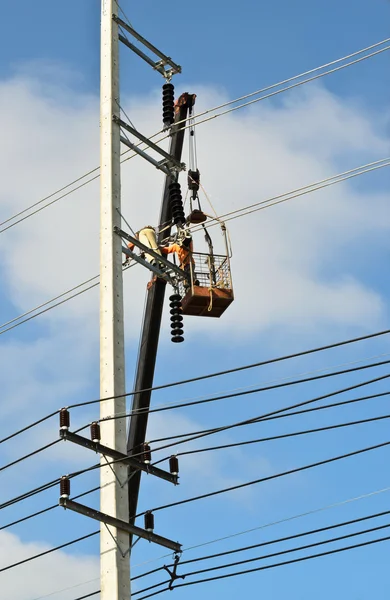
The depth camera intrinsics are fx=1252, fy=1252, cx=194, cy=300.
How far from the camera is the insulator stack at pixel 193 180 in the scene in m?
21.2

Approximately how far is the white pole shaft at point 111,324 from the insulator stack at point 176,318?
70.4 inches

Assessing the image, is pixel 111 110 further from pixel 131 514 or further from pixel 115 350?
pixel 131 514

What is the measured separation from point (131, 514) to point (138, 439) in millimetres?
1271

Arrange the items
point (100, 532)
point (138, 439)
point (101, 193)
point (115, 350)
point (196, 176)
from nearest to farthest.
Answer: point (100, 532) < point (115, 350) < point (101, 193) < point (138, 439) < point (196, 176)

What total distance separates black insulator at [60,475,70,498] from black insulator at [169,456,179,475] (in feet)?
4.93

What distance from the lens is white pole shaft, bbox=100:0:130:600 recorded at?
14680 mm

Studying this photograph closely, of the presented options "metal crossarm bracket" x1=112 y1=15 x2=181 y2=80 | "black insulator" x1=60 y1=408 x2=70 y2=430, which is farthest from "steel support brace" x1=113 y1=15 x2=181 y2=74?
"black insulator" x1=60 y1=408 x2=70 y2=430

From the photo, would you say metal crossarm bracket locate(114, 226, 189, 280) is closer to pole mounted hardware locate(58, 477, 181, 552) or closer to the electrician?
the electrician

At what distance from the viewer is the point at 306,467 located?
15219 millimetres

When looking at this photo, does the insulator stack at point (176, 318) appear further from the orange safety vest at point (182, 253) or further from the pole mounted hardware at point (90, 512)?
the pole mounted hardware at point (90, 512)

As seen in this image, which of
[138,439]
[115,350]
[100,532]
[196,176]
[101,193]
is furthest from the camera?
[196,176]

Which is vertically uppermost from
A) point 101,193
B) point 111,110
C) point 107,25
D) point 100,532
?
point 107,25

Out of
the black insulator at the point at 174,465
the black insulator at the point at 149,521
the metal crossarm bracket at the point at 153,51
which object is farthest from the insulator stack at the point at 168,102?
the black insulator at the point at 149,521

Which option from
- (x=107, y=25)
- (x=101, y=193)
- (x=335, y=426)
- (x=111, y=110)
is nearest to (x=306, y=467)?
(x=335, y=426)
